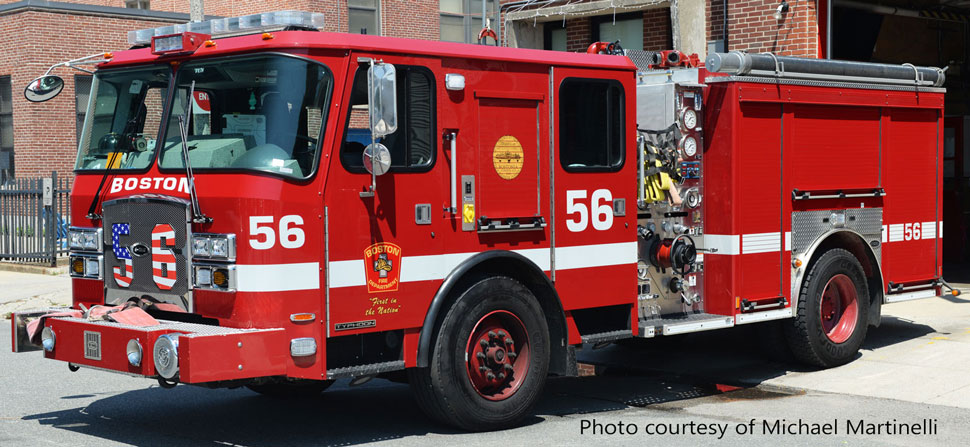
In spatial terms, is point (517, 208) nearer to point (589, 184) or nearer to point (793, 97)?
point (589, 184)

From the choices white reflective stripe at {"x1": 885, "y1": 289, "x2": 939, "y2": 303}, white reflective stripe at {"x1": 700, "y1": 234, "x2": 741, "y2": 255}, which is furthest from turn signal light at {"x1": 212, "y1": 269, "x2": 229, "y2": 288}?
white reflective stripe at {"x1": 885, "y1": 289, "x2": 939, "y2": 303}

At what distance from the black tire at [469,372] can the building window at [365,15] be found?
90.9 feet

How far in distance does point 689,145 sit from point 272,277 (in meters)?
3.91

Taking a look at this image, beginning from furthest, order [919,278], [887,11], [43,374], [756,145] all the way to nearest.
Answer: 1. [887,11]
2. [919,278]
3. [43,374]
4. [756,145]

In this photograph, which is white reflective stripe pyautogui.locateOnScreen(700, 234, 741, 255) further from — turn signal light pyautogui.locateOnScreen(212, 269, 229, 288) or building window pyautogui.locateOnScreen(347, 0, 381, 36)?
building window pyautogui.locateOnScreen(347, 0, 381, 36)

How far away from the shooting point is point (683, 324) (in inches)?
343

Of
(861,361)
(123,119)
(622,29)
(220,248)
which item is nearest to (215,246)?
(220,248)

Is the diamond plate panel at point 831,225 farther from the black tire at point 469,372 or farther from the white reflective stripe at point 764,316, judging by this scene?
the black tire at point 469,372

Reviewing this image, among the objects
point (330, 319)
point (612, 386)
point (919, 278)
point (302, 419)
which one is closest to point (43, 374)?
point (302, 419)

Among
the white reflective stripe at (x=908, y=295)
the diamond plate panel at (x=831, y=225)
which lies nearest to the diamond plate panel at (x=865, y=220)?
the diamond plate panel at (x=831, y=225)

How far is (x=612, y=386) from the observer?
373 inches

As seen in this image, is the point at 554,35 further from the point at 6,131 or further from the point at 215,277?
the point at 6,131

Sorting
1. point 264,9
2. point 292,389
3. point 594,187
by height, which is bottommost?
point 292,389

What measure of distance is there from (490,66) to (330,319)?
81.7 inches
